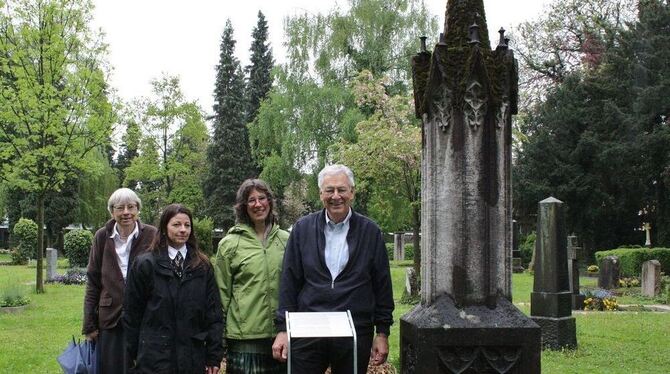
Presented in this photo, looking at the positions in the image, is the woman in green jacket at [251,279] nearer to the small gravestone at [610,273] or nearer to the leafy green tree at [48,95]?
the leafy green tree at [48,95]

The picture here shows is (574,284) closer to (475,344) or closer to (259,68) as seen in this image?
(475,344)

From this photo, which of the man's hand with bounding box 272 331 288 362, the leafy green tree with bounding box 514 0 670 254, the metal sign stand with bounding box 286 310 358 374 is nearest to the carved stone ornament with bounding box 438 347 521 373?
the metal sign stand with bounding box 286 310 358 374

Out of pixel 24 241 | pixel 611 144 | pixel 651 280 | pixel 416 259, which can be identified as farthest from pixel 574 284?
pixel 24 241

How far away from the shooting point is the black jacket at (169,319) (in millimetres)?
4527

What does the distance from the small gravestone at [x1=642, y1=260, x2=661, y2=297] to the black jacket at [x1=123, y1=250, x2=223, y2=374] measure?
18732 mm

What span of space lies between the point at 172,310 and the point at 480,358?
205 cm

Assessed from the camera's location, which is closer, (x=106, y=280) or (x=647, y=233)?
(x=106, y=280)

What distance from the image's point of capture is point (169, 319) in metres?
4.56

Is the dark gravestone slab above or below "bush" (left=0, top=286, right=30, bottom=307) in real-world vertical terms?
above

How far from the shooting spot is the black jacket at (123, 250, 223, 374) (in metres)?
4.53

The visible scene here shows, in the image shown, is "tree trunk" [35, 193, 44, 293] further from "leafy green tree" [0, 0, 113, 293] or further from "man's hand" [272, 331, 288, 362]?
"man's hand" [272, 331, 288, 362]

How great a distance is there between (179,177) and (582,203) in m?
24.0

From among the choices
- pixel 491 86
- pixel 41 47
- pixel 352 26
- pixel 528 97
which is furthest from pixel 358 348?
pixel 528 97

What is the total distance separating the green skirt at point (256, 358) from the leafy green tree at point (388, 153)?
496 inches
